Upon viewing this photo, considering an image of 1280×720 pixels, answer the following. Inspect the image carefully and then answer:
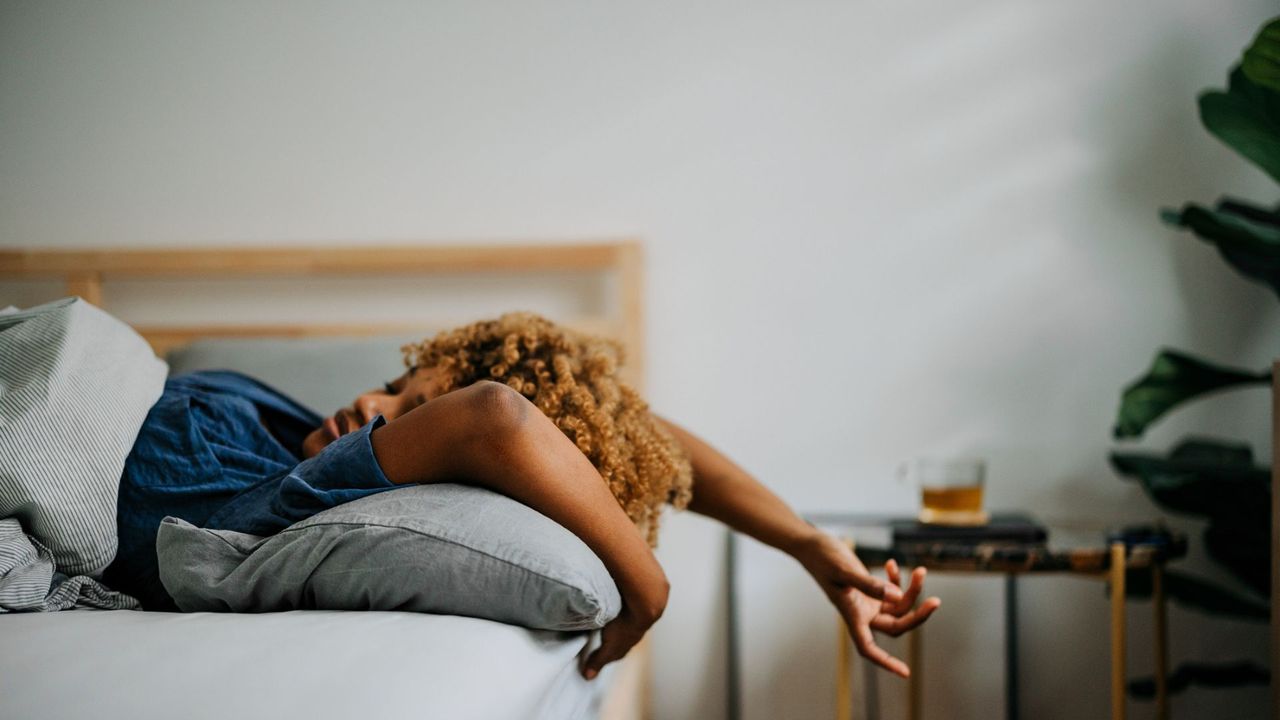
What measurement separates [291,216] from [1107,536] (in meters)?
1.63

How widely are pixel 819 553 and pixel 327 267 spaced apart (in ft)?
3.94

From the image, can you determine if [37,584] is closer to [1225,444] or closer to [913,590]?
[913,590]

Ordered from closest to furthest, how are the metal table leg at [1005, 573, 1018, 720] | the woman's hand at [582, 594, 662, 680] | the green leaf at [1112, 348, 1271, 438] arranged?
the woman's hand at [582, 594, 662, 680]
the green leaf at [1112, 348, 1271, 438]
the metal table leg at [1005, 573, 1018, 720]

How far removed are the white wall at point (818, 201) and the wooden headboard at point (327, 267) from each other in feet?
0.22

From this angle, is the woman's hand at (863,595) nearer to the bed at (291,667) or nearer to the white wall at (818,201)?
the bed at (291,667)

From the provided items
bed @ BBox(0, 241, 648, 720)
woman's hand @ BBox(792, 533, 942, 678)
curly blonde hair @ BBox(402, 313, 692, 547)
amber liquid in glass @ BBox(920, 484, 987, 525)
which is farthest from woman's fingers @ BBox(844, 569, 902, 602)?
amber liquid in glass @ BBox(920, 484, 987, 525)

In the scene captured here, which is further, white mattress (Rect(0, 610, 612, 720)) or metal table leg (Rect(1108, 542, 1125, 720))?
metal table leg (Rect(1108, 542, 1125, 720))

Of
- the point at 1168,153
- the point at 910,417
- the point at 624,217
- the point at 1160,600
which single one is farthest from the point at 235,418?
the point at 1168,153

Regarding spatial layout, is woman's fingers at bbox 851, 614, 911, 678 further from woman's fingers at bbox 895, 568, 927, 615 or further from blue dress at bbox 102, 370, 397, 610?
blue dress at bbox 102, 370, 397, 610

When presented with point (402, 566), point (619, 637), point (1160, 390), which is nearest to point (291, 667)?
point (402, 566)

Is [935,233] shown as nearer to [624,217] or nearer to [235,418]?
[624,217]

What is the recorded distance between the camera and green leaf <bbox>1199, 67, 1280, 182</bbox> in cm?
138

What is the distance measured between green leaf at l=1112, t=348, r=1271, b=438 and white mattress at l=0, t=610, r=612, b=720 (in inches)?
45.3

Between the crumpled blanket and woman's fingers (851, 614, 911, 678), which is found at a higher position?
the crumpled blanket
